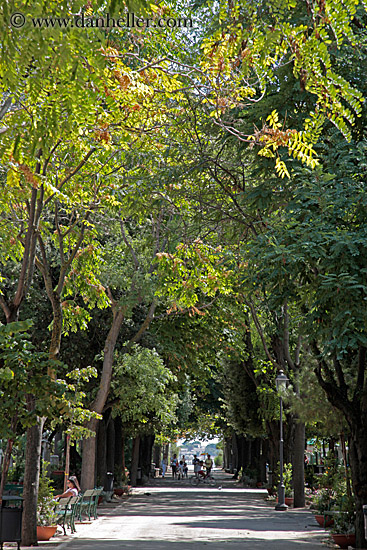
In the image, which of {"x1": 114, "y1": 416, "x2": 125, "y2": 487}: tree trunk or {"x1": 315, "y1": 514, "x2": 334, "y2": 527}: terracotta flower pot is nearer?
{"x1": 315, "y1": 514, "x2": 334, "y2": 527}: terracotta flower pot

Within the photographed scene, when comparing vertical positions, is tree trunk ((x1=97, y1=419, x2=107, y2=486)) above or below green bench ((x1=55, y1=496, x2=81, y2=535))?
above

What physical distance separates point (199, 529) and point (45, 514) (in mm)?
5190

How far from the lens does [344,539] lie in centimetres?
1557

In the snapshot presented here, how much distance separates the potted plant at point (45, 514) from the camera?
15.9 meters

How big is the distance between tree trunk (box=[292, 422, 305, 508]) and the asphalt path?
94cm

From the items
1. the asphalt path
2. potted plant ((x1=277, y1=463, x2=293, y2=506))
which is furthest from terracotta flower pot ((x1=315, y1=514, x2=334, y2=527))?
potted plant ((x1=277, y1=463, x2=293, y2=506))

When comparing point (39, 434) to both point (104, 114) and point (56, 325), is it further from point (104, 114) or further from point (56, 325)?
point (104, 114)

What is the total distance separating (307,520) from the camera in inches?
892

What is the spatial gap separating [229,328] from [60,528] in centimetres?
1172

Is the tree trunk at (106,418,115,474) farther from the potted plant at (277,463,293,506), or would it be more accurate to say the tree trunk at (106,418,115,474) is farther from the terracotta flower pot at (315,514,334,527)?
the terracotta flower pot at (315,514,334,527)

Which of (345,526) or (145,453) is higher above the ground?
(145,453)

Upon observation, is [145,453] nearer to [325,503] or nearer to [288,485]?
[288,485]

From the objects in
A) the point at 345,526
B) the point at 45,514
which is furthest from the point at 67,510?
the point at 345,526

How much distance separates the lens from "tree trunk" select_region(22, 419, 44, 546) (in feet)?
47.9
